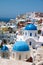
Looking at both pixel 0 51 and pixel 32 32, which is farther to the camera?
pixel 32 32

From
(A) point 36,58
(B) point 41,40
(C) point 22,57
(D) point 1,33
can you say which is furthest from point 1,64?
(D) point 1,33

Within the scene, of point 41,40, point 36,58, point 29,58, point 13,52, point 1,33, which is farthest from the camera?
point 1,33

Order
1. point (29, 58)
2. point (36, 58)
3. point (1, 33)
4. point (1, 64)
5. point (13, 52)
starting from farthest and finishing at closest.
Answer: point (1, 33) < point (13, 52) < point (29, 58) < point (36, 58) < point (1, 64)

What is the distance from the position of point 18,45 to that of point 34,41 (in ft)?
15.3

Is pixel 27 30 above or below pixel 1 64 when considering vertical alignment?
above

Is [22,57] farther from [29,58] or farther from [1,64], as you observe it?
[1,64]

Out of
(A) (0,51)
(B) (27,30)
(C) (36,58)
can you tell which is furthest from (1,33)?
(C) (36,58)

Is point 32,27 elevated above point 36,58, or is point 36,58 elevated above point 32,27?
point 32,27

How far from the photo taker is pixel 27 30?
78.3 ft

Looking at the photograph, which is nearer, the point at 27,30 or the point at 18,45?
the point at 18,45

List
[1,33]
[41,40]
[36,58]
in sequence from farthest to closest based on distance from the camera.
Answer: [1,33] → [41,40] → [36,58]

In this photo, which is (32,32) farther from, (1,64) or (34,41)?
(1,64)

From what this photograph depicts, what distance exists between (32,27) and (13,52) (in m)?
6.42

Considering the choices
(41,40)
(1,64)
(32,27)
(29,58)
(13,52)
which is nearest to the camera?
(1,64)
